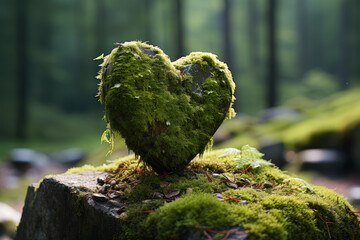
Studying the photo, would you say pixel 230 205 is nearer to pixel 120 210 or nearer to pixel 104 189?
pixel 120 210

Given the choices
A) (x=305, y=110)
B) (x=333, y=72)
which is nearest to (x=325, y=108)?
(x=305, y=110)

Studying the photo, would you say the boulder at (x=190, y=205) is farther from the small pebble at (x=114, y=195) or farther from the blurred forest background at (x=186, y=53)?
the blurred forest background at (x=186, y=53)

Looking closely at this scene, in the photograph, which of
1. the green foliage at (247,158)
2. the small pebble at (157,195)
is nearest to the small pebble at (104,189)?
the small pebble at (157,195)

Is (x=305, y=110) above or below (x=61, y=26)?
below

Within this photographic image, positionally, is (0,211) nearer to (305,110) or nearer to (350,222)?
(350,222)

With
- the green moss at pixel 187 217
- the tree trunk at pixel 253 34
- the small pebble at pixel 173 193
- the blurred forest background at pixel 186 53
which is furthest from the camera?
the tree trunk at pixel 253 34

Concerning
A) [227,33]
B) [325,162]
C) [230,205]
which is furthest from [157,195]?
[227,33]

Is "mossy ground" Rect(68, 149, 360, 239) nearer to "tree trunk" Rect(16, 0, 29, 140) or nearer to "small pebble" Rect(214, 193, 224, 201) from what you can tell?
"small pebble" Rect(214, 193, 224, 201)
